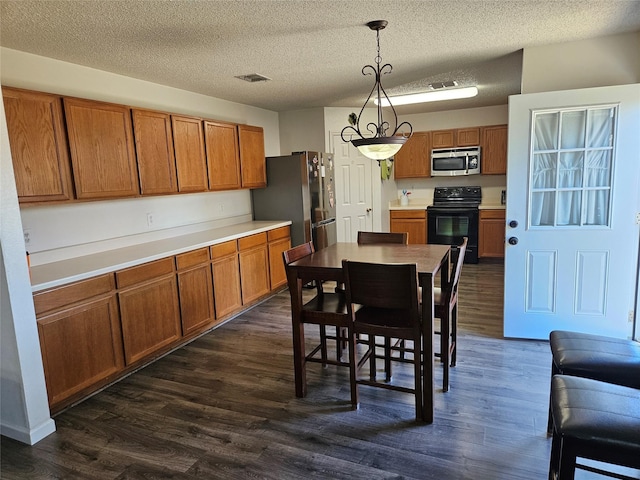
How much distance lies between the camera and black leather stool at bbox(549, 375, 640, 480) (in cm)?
134

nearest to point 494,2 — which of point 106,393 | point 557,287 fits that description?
point 557,287

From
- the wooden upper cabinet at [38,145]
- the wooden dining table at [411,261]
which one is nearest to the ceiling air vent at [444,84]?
the wooden dining table at [411,261]

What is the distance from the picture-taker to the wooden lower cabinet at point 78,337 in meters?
2.46

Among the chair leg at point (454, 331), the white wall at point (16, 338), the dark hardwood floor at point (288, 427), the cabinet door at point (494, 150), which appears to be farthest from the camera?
the cabinet door at point (494, 150)

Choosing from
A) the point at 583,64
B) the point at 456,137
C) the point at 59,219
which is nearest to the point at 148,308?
the point at 59,219

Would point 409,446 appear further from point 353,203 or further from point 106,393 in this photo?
point 353,203

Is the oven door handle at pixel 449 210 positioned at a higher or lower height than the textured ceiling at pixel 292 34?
lower

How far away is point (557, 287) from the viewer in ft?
10.7

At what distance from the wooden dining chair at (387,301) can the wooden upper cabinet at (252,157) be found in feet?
9.23

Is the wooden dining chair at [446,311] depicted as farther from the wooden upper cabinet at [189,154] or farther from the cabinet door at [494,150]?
the cabinet door at [494,150]

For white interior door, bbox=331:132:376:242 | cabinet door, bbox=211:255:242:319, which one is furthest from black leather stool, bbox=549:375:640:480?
white interior door, bbox=331:132:376:242

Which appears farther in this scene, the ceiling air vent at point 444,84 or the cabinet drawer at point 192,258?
the ceiling air vent at point 444,84

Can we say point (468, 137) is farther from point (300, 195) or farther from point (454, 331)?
point (454, 331)

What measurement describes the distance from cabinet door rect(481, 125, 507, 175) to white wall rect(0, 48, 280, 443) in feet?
11.7
